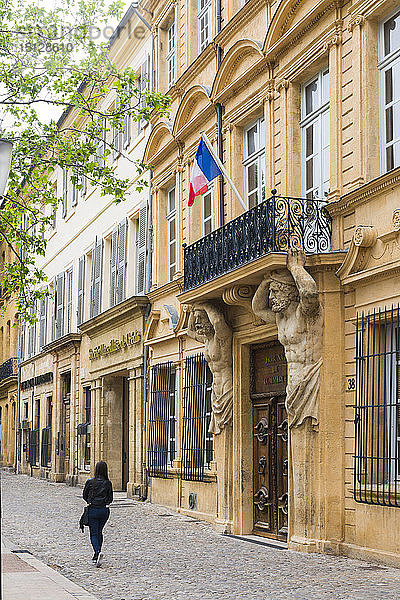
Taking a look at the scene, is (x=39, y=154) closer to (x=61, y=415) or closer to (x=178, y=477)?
(x=178, y=477)

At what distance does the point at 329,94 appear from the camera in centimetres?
1429

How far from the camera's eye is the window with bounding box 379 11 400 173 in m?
12.7

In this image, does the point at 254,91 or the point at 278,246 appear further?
the point at 254,91

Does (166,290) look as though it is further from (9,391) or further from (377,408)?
(9,391)

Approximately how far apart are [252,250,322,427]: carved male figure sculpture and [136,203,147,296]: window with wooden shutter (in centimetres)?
1035

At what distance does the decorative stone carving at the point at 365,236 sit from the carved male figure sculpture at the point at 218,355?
466cm

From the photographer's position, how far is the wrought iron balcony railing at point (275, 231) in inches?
543

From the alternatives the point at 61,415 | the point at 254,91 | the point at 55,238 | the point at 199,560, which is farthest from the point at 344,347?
the point at 55,238

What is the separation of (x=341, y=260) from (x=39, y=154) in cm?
737

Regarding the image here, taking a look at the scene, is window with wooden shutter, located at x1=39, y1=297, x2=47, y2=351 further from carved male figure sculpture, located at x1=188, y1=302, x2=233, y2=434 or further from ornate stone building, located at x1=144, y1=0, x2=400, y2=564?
carved male figure sculpture, located at x1=188, y1=302, x2=233, y2=434

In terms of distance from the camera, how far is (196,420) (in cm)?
1923

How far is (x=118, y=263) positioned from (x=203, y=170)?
1060cm

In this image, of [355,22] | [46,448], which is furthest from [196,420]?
[46,448]

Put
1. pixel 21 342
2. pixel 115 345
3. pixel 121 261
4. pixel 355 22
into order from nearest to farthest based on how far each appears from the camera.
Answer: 1. pixel 355 22
2. pixel 115 345
3. pixel 121 261
4. pixel 21 342
